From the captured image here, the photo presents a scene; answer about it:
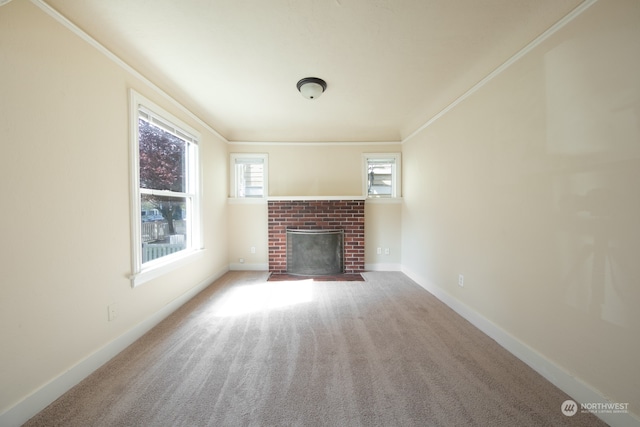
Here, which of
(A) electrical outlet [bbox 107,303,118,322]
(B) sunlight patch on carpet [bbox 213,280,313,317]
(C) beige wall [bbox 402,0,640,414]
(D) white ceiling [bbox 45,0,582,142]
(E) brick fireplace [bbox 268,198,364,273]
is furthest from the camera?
(E) brick fireplace [bbox 268,198,364,273]

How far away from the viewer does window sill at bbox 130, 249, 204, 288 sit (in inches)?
79.1

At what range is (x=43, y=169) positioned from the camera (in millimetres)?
1340

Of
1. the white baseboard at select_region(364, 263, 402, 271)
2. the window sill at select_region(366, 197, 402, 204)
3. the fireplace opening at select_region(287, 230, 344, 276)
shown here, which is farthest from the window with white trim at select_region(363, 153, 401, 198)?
the white baseboard at select_region(364, 263, 402, 271)

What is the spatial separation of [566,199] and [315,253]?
10.1 ft

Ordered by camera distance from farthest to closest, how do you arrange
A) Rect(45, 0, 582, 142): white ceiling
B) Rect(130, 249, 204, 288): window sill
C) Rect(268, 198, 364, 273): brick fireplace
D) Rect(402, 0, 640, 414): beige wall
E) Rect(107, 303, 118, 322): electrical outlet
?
Rect(268, 198, 364, 273): brick fireplace
Rect(130, 249, 204, 288): window sill
Rect(107, 303, 118, 322): electrical outlet
Rect(45, 0, 582, 142): white ceiling
Rect(402, 0, 640, 414): beige wall

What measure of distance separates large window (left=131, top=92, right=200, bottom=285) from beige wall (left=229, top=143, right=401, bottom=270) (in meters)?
1.08

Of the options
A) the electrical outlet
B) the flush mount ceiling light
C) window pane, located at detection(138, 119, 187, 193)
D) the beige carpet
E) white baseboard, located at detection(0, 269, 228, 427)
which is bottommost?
the beige carpet

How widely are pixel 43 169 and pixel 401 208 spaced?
4153 millimetres

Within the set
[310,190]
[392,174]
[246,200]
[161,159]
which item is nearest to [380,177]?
[392,174]

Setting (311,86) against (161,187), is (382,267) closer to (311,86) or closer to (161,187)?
(311,86)

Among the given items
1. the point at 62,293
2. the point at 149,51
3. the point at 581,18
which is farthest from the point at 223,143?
the point at 581,18

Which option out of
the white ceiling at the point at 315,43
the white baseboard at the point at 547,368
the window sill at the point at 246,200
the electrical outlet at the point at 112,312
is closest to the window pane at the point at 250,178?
the window sill at the point at 246,200

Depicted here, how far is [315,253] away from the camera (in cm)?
392

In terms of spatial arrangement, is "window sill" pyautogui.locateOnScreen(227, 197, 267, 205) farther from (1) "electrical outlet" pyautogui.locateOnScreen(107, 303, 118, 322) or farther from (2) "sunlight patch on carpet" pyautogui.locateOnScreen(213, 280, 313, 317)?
(1) "electrical outlet" pyautogui.locateOnScreen(107, 303, 118, 322)
